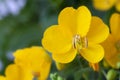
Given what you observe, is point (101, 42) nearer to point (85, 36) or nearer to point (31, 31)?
point (85, 36)

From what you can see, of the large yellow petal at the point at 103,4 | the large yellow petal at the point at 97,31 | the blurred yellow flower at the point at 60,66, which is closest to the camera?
→ the large yellow petal at the point at 97,31

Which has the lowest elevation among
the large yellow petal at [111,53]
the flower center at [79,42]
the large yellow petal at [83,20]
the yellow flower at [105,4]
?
the large yellow petal at [111,53]

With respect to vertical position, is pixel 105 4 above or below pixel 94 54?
above

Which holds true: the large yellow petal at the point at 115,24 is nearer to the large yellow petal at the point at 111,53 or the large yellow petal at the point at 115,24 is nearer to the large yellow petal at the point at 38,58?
the large yellow petal at the point at 111,53

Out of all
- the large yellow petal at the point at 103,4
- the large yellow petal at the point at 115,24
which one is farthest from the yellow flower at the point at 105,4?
the large yellow petal at the point at 115,24

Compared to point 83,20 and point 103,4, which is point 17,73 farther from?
point 103,4

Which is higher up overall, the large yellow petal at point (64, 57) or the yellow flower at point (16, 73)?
the yellow flower at point (16, 73)

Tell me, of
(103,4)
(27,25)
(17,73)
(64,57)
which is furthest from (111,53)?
(27,25)

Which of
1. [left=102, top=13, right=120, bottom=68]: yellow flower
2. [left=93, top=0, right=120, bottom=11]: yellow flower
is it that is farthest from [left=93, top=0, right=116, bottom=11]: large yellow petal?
[left=102, top=13, right=120, bottom=68]: yellow flower

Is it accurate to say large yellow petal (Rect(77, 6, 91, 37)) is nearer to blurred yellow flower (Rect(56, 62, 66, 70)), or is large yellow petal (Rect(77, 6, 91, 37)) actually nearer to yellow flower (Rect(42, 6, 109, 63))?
→ yellow flower (Rect(42, 6, 109, 63))
